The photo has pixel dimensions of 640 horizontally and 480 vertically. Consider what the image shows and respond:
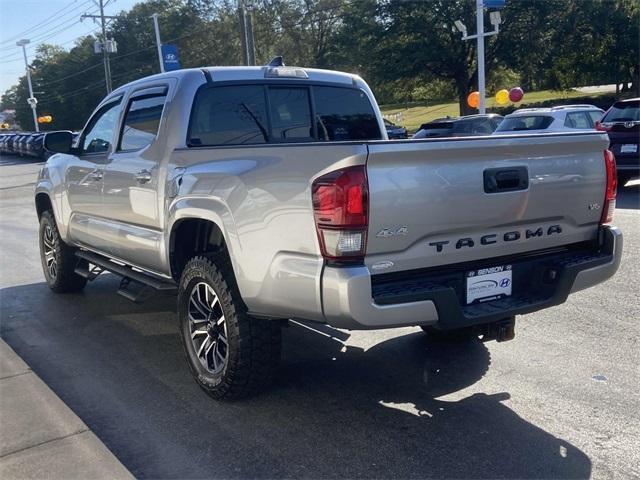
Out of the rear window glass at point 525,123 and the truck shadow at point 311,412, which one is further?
the rear window glass at point 525,123

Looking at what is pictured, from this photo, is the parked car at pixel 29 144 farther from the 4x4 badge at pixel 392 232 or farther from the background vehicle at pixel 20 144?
the 4x4 badge at pixel 392 232

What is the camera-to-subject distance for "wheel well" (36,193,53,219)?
7.40 metres

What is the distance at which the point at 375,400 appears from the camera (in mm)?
4219

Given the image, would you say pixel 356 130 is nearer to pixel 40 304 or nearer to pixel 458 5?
pixel 40 304

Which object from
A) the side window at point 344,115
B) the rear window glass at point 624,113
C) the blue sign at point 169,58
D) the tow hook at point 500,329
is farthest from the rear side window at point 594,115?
the blue sign at point 169,58

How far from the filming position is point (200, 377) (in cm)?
435

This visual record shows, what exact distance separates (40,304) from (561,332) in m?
5.06

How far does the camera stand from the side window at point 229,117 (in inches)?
190

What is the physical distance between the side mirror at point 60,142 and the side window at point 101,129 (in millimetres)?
128

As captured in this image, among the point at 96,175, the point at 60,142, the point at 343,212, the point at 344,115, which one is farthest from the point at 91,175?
the point at 343,212

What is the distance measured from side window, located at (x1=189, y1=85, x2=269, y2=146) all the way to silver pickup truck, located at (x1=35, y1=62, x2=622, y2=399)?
0.4 inches

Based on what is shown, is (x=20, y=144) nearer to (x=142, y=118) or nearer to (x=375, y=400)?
(x=142, y=118)

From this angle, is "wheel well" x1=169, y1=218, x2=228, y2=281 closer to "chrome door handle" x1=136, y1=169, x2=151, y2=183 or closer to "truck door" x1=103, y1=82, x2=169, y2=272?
"truck door" x1=103, y1=82, x2=169, y2=272

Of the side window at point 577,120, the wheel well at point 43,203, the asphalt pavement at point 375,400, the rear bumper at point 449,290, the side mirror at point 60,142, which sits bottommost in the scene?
the asphalt pavement at point 375,400
